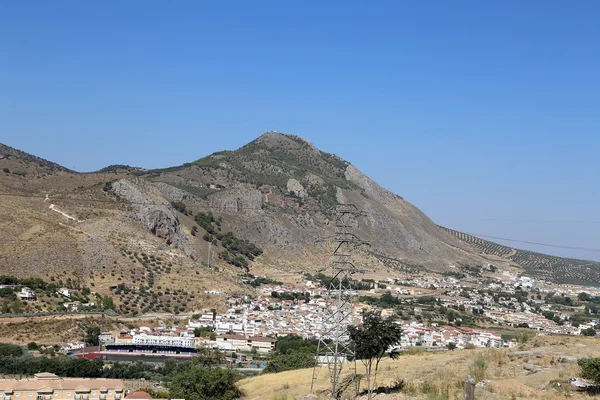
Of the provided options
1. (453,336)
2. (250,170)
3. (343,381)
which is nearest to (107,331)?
(453,336)

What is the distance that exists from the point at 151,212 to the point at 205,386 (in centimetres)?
6946

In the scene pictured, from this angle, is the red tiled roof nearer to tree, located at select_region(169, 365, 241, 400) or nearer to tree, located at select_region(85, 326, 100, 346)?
tree, located at select_region(169, 365, 241, 400)

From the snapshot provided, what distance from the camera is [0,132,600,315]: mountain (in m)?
73.1

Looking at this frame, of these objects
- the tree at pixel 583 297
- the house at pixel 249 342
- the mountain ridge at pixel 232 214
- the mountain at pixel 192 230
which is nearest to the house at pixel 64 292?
the mountain at pixel 192 230

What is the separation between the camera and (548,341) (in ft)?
89.5

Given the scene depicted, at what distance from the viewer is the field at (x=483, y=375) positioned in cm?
1741

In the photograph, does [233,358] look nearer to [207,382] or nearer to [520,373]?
[207,382]

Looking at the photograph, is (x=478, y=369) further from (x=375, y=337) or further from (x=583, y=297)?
(x=583, y=297)

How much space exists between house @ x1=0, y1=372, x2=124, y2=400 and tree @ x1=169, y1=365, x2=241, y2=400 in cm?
516

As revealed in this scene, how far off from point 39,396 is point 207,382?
1045 centimetres

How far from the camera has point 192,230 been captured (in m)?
114

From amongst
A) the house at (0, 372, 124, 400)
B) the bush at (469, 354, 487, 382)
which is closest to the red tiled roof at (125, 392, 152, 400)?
the house at (0, 372, 124, 400)

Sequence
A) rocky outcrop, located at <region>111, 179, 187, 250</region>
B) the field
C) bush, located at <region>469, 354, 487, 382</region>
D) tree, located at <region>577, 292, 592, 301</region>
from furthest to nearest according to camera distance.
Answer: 1. tree, located at <region>577, 292, 592, 301</region>
2. rocky outcrop, located at <region>111, 179, 187, 250</region>
3. bush, located at <region>469, 354, 487, 382</region>
4. the field

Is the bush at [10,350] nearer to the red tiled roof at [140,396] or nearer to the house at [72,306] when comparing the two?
the house at [72,306]
